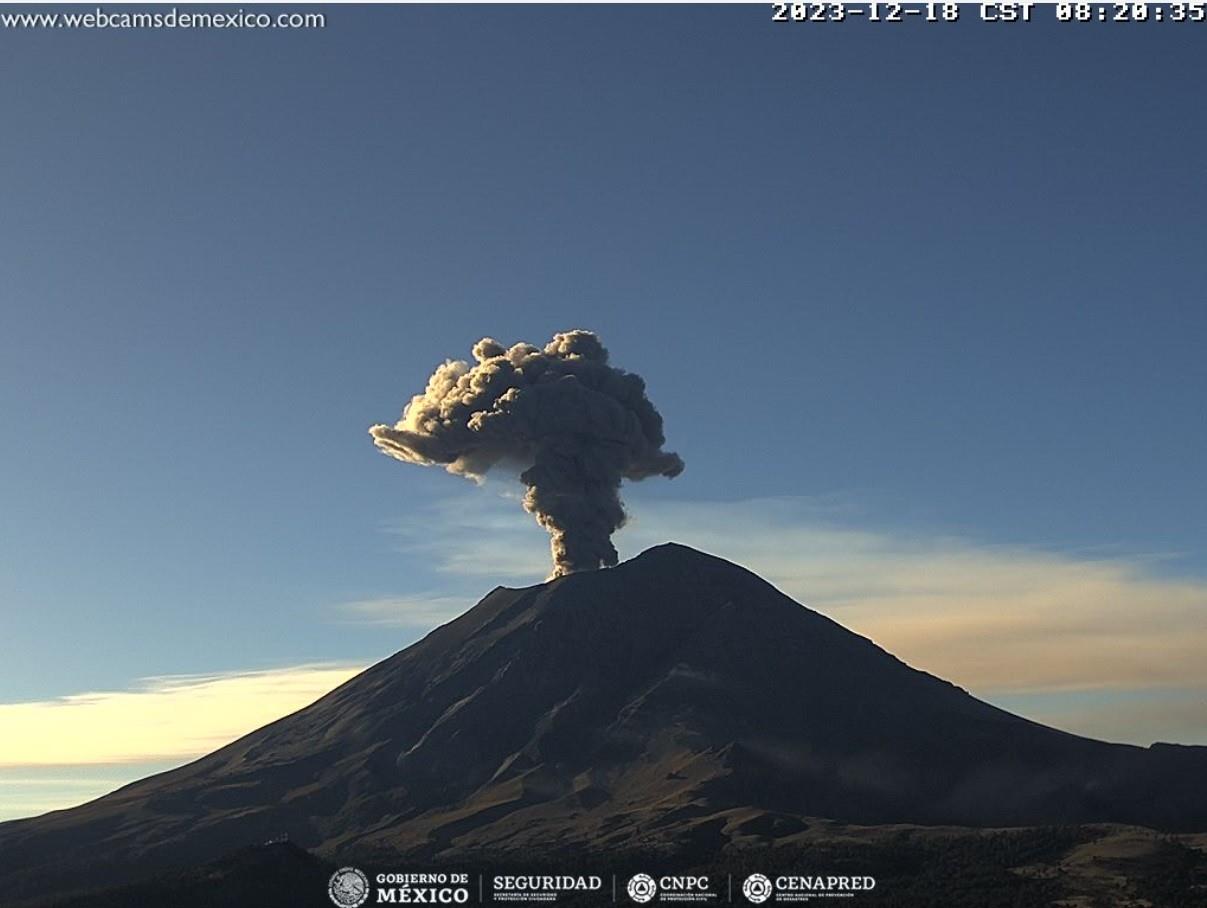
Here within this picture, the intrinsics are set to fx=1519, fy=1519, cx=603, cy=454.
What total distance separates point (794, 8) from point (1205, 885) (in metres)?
146

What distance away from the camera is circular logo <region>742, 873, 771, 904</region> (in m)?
190

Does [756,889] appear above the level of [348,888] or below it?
below

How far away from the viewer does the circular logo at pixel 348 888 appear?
174875 millimetres

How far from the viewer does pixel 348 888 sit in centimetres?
18162

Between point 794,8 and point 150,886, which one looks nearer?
point 794,8

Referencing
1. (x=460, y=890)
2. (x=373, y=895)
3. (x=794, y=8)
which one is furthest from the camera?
(x=460, y=890)

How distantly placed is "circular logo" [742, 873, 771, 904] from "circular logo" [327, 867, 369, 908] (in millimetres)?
47590

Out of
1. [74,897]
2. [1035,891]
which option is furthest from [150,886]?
[1035,891]

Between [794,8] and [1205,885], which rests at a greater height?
[794,8]

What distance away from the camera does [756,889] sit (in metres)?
192

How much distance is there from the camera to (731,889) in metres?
198

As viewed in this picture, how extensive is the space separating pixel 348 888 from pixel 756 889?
2012 inches

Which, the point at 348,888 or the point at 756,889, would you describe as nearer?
the point at 348,888

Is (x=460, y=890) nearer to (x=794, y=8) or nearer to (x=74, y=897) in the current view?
(x=74, y=897)
